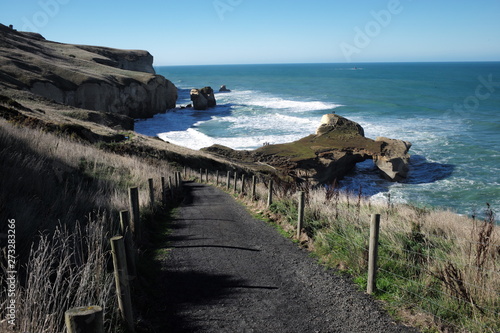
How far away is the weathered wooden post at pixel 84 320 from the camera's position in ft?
9.57

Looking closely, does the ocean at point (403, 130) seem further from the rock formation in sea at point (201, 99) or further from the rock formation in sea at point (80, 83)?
the rock formation in sea at point (80, 83)

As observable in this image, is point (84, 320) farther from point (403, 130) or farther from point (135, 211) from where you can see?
point (403, 130)

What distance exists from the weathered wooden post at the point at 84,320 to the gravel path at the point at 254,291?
8.14 ft

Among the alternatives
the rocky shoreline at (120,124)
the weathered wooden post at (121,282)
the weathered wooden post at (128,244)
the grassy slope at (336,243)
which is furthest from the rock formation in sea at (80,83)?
the weathered wooden post at (121,282)

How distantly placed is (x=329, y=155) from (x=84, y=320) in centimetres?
3294

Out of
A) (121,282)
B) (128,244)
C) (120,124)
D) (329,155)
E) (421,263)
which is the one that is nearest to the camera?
(121,282)

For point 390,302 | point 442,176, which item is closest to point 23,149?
point 390,302

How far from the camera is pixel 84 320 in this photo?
2.96 meters

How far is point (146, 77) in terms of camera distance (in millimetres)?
71312

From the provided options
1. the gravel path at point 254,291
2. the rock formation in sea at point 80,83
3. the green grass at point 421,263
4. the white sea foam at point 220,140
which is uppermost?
the rock formation in sea at point 80,83

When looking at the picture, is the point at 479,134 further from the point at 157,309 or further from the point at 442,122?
the point at 157,309

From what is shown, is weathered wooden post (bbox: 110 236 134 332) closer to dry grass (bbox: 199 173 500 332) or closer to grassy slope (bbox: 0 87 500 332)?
grassy slope (bbox: 0 87 500 332)

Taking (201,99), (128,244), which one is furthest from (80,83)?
(128,244)

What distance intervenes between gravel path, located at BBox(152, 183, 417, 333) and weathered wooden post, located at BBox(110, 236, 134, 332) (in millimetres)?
650
